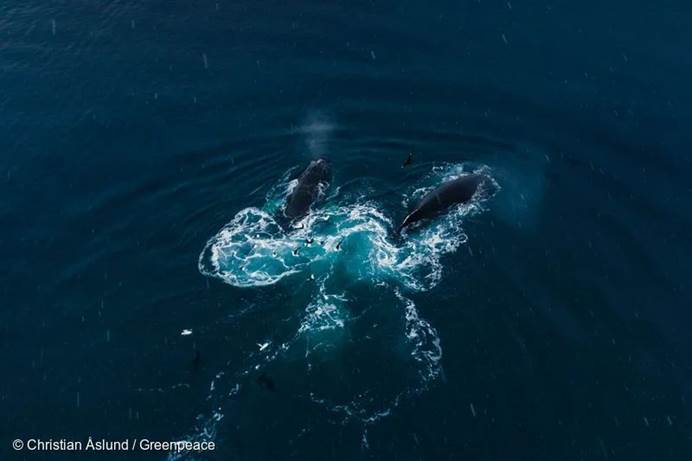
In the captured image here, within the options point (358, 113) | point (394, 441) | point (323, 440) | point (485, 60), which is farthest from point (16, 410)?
point (485, 60)

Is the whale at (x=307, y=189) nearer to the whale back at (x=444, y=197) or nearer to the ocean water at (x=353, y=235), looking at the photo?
the ocean water at (x=353, y=235)

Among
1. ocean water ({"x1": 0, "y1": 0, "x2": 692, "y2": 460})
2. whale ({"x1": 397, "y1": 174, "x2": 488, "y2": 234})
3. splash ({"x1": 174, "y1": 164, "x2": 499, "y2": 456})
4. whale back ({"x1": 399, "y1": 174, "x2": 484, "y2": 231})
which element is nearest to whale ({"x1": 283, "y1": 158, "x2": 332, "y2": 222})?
splash ({"x1": 174, "y1": 164, "x2": 499, "y2": 456})

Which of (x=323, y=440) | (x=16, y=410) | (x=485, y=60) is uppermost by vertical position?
(x=485, y=60)

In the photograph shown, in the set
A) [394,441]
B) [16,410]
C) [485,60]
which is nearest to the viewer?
[394,441]

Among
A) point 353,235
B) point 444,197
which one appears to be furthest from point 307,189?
point 444,197

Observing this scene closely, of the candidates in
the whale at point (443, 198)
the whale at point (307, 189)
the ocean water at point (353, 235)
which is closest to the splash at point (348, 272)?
the ocean water at point (353, 235)

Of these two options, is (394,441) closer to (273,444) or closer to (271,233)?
(273,444)
